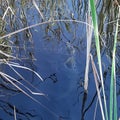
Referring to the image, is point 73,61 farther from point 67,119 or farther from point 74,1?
point 74,1

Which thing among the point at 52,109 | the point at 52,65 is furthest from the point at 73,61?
the point at 52,109

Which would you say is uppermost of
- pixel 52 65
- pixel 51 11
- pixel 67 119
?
pixel 51 11

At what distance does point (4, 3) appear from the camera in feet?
8.08

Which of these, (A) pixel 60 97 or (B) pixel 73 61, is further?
(B) pixel 73 61

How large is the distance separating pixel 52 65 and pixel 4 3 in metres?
0.84

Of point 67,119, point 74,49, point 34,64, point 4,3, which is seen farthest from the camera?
point 4,3

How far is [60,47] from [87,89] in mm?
465

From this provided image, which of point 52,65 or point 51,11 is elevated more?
point 51,11

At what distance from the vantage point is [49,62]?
6.40 feet

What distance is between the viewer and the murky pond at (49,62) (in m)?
1.61

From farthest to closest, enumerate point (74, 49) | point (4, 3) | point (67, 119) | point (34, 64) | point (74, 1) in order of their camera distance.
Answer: point (74, 1)
point (4, 3)
point (74, 49)
point (34, 64)
point (67, 119)

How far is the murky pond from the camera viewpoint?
1608 mm

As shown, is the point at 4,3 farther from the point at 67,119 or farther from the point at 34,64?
the point at 67,119

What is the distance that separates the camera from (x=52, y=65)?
193 cm
